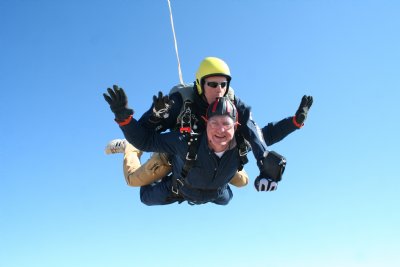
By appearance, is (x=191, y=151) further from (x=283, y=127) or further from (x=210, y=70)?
(x=283, y=127)

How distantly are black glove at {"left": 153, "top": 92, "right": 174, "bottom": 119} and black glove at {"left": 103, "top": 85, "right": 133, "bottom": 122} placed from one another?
10.7 inches

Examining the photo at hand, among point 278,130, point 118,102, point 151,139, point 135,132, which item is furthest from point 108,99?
point 278,130

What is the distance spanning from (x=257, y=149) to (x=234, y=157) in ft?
1.73

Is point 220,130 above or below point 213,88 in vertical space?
below

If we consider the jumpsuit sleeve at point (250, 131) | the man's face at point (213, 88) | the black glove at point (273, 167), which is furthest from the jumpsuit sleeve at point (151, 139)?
the black glove at point (273, 167)

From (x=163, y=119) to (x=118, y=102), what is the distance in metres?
0.71

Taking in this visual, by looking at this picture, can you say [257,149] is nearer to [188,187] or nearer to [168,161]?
[188,187]

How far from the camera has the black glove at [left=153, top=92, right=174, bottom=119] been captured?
4.51 meters

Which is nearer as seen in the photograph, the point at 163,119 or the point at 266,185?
the point at 266,185

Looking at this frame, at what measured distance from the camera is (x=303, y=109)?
19.4 ft

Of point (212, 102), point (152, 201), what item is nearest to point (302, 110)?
point (212, 102)

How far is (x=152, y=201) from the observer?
6.39 metres

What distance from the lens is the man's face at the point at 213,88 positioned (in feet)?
16.4

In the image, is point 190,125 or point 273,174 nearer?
point 273,174
